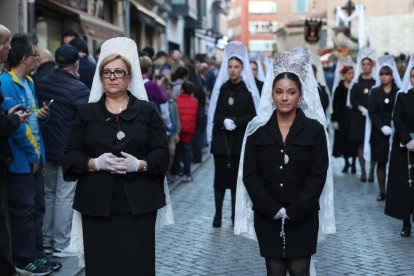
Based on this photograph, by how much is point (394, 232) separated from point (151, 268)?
4.86m

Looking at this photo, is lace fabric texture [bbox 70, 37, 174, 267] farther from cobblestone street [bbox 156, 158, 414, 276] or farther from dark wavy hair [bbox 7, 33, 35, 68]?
cobblestone street [bbox 156, 158, 414, 276]

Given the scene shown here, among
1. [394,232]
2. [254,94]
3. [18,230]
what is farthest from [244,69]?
[18,230]

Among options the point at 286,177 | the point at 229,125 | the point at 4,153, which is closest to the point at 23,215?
the point at 4,153

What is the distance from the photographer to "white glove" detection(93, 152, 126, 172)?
195 inches

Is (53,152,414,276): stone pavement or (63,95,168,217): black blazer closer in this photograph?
(63,95,168,217): black blazer

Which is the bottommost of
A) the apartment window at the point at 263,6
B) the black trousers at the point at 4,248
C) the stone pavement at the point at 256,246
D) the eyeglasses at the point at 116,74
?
the stone pavement at the point at 256,246

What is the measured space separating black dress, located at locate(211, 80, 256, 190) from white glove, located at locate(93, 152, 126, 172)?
4527 mm

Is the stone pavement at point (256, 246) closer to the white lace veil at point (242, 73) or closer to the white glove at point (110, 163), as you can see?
the white lace veil at point (242, 73)

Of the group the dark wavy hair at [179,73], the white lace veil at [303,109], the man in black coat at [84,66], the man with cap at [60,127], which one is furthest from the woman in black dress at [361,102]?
the white lace veil at [303,109]

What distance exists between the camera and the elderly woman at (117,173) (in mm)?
5086

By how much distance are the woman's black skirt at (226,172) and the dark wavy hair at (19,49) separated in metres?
3.34

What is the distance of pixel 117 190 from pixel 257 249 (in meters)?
3.53

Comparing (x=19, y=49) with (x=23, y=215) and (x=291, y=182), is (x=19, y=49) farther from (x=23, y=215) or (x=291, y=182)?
(x=291, y=182)

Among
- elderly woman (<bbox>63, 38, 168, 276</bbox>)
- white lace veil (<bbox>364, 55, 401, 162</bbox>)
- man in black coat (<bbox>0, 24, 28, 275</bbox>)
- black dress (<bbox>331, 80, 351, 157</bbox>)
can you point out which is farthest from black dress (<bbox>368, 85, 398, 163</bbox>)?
elderly woman (<bbox>63, 38, 168, 276</bbox>)
